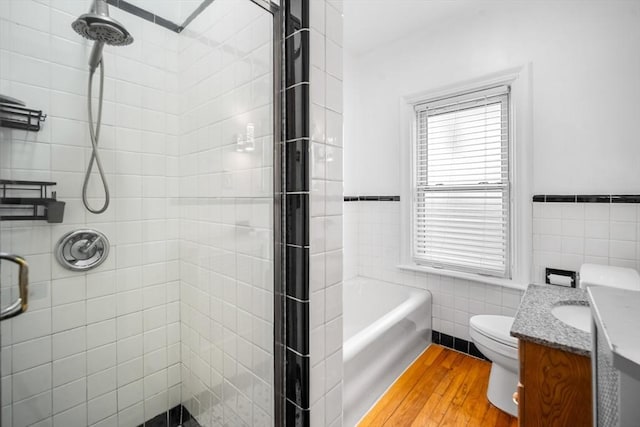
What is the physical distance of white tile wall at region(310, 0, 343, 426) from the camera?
93 centimetres

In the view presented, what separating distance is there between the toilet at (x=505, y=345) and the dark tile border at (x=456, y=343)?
468 mm

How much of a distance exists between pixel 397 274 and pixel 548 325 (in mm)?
1490

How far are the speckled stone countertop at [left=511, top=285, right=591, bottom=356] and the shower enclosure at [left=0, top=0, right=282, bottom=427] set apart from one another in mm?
1024

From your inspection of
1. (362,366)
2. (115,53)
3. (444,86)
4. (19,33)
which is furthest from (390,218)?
(19,33)

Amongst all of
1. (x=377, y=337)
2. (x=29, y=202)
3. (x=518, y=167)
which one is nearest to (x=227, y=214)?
(x=29, y=202)

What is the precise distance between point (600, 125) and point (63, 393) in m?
2.84

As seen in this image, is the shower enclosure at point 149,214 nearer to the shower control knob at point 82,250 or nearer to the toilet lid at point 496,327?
the shower control knob at point 82,250

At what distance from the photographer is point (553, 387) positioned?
115 centimetres

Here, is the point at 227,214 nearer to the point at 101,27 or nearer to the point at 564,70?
the point at 101,27

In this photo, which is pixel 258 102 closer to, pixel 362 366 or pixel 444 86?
pixel 362 366

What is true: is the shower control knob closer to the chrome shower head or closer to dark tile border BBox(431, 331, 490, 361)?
the chrome shower head

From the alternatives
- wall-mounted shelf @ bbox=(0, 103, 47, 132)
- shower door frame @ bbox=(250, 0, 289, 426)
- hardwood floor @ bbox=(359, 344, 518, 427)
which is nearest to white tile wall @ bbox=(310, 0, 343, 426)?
shower door frame @ bbox=(250, 0, 289, 426)

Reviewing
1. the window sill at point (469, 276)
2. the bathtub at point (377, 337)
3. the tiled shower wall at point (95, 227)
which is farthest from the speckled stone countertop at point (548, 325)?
the tiled shower wall at point (95, 227)

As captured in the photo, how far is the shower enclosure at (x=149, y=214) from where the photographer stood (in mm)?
801
